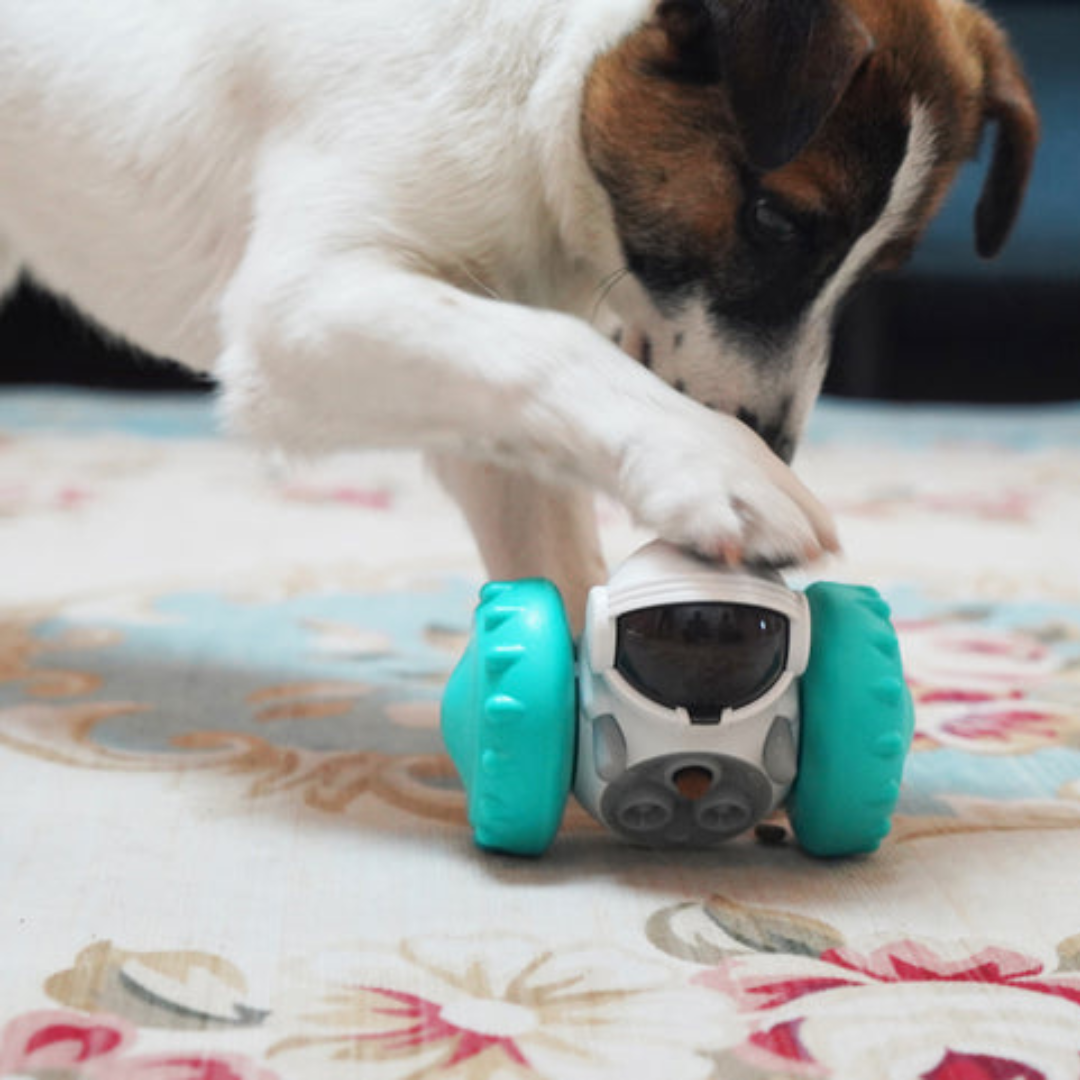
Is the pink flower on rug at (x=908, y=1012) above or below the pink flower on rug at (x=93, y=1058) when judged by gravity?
above

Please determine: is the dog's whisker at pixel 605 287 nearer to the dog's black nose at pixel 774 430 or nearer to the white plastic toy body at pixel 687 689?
the dog's black nose at pixel 774 430

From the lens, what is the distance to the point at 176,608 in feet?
5.09

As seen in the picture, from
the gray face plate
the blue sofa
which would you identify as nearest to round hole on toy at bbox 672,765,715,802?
the gray face plate

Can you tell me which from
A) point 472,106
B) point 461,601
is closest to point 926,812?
point 472,106

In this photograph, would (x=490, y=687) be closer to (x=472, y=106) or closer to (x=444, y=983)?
(x=444, y=983)

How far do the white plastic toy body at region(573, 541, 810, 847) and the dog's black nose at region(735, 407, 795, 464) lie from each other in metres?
0.20

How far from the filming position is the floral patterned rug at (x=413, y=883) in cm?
68

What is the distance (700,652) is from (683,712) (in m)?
0.03

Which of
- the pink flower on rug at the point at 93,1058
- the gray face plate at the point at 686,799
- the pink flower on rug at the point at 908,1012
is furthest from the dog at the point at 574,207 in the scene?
the pink flower on rug at the point at 93,1058

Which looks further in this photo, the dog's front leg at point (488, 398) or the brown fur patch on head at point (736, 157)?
the brown fur patch on head at point (736, 157)

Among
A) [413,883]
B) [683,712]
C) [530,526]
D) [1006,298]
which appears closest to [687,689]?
[683,712]

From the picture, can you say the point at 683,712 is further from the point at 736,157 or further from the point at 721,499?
the point at 736,157

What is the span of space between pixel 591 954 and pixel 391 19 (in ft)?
2.03

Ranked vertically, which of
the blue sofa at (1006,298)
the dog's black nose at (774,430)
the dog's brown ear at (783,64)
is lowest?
the blue sofa at (1006,298)
